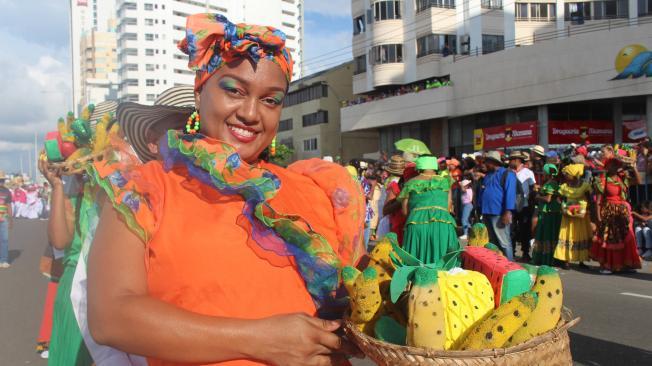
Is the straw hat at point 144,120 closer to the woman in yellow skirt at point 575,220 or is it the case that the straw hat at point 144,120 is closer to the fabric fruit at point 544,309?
the fabric fruit at point 544,309

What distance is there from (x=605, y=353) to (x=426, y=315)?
4.18 m

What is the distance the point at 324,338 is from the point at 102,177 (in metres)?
0.74

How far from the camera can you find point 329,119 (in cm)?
4544

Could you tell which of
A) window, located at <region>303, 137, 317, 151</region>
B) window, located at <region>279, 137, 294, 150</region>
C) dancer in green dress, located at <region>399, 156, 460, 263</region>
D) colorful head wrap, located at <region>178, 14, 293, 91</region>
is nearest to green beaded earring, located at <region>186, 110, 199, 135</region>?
colorful head wrap, located at <region>178, 14, 293, 91</region>

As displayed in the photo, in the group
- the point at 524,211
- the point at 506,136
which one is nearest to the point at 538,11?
the point at 506,136

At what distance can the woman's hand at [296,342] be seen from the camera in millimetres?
1375

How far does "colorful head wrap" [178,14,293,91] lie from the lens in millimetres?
1597

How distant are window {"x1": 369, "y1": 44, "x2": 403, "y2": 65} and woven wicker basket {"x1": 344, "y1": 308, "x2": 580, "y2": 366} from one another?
1384 inches

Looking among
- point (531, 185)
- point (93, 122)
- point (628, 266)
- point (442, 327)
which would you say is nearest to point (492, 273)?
point (442, 327)

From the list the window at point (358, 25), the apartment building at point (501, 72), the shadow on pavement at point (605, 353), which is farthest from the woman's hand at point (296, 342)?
the window at point (358, 25)

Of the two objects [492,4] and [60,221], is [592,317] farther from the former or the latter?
[492,4]

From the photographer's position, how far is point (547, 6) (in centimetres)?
3194

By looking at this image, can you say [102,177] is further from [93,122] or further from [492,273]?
[93,122]

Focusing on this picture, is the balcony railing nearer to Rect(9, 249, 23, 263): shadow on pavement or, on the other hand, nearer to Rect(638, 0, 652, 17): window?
Rect(638, 0, 652, 17): window
